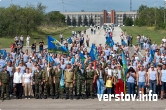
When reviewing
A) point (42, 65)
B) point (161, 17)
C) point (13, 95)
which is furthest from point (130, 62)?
point (161, 17)

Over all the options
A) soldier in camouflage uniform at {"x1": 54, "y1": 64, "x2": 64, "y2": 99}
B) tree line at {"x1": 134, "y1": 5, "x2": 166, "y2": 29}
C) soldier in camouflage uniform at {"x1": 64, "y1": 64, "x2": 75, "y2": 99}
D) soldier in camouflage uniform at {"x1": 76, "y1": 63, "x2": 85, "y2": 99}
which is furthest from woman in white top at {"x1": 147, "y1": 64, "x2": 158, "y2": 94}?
tree line at {"x1": 134, "y1": 5, "x2": 166, "y2": 29}

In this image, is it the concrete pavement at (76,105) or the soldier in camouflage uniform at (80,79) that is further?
the soldier in camouflage uniform at (80,79)

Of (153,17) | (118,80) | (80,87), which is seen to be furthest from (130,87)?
(153,17)

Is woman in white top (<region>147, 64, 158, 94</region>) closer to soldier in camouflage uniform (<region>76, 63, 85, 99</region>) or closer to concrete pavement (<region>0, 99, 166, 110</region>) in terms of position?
concrete pavement (<region>0, 99, 166, 110</region>)

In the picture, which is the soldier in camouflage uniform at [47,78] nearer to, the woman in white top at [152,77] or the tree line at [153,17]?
the woman in white top at [152,77]

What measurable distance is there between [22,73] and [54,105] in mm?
2594

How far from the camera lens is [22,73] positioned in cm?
1675

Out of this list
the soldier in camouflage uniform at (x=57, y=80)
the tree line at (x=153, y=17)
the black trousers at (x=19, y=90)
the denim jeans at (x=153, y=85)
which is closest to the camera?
the denim jeans at (x=153, y=85)

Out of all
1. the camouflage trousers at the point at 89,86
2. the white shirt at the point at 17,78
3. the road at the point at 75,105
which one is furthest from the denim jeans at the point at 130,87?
the white shirt at the point at 17,78

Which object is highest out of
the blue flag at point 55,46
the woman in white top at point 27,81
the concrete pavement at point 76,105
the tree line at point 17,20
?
the tree line at point 17,20

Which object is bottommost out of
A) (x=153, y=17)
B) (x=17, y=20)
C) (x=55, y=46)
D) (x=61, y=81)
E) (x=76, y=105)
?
(x=76, y=105)

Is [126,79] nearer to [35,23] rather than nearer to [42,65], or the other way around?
[42,65]

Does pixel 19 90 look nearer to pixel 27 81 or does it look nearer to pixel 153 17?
pixel 27 81

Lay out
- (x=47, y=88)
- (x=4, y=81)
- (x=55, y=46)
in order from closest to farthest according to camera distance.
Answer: (x=4, y=81), (x=47, y=88), (x=55, y=46)
